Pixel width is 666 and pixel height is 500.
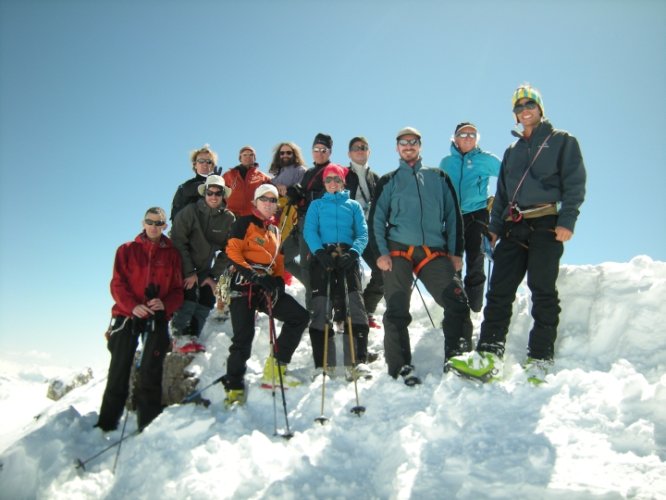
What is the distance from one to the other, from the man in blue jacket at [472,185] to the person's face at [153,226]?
453cm

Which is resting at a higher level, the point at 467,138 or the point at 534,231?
the point at 467,138

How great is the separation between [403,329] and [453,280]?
91cm

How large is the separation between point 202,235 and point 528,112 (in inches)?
217

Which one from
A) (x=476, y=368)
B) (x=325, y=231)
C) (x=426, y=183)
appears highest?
(x=426, y=183)

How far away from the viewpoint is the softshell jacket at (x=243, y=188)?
8.59 meters

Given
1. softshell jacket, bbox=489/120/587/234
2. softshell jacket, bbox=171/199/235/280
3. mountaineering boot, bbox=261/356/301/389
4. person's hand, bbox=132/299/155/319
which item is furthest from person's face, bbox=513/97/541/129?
person's hand, bbox=132/299/155/319

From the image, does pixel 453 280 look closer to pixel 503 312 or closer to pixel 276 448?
pixel 503 312

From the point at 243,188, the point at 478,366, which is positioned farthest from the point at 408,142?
the point at 243,188

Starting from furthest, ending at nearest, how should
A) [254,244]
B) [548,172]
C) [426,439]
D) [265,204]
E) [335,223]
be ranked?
[335,223] → [265,204] → [254,244] → [548,172] → [426,439]

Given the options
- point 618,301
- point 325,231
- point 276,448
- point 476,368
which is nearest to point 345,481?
point 276,448

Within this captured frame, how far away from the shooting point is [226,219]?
7797 millimetres

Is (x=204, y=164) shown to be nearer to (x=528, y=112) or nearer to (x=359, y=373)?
(x=359, y=373)

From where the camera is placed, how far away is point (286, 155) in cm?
865

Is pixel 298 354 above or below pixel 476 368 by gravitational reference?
below
